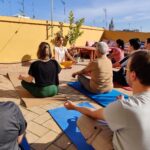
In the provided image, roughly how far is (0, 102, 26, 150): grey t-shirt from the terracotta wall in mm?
6420

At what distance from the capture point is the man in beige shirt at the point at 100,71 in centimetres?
436

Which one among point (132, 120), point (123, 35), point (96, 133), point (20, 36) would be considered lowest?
point (96, 133)

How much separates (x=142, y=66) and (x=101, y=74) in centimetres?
285

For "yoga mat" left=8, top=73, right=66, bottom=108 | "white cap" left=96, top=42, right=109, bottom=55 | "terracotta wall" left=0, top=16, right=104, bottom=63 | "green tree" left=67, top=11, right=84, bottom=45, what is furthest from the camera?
"green tree" left=67, top=11, right=84, bottom=45

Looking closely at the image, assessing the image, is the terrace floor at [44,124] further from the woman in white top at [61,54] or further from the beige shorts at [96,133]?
the woman in white top at [61,54]

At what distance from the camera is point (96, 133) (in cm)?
213

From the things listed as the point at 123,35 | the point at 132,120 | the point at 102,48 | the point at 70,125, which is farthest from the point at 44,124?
the point at 123,35

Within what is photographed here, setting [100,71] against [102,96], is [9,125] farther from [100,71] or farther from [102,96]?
[102,96]

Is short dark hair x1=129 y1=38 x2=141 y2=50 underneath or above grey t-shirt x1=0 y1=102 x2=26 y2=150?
above

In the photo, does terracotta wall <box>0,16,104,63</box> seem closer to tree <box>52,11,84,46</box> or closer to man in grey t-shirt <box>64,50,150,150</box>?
tree <box>52,11,84,46</box>

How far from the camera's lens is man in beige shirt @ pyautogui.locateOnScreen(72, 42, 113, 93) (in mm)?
4359

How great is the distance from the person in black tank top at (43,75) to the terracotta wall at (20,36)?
382 cm

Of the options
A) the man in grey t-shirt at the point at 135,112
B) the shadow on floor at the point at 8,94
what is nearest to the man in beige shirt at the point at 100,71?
the shadow on floor at the point at 8,94

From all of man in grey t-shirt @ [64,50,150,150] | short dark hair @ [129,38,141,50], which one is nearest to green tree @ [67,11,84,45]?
short dark hair @ [129,38,141,50]
